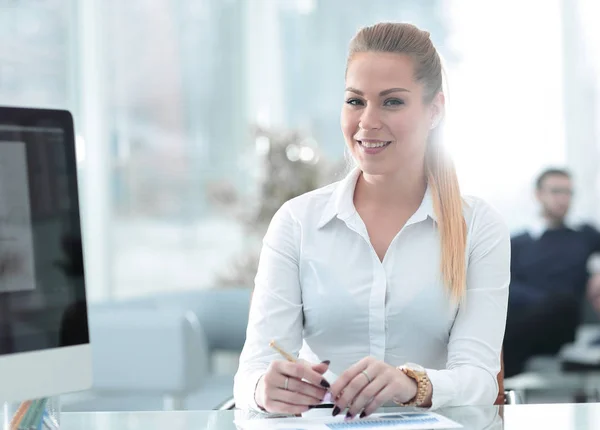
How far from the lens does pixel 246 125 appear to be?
6.14 metres

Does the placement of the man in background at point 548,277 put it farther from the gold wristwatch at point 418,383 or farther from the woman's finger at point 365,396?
the woman's finger at point 365,396

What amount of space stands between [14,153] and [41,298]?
0.68 ft

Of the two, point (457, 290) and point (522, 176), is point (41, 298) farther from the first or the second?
point (522, 176)

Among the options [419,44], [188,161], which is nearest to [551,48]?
[188,161]

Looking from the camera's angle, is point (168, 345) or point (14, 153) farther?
point (168, 345)

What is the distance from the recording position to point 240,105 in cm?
612

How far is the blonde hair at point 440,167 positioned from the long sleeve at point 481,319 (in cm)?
3

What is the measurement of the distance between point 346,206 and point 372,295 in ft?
0.69

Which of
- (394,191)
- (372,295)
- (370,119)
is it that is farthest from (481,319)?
(370,119)

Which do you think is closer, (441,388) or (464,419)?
(464,419)

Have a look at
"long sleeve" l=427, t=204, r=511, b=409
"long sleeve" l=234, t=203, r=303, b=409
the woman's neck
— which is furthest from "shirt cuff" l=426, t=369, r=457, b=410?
the woman's neck

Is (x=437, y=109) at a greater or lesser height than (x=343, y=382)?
greater

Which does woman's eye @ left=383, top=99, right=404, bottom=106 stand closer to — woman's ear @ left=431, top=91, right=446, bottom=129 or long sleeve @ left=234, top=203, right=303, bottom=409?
woman's ear @ left=431, top=91, right=446, bottom=129

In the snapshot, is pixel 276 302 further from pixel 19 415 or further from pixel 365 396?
pixel 19 415
